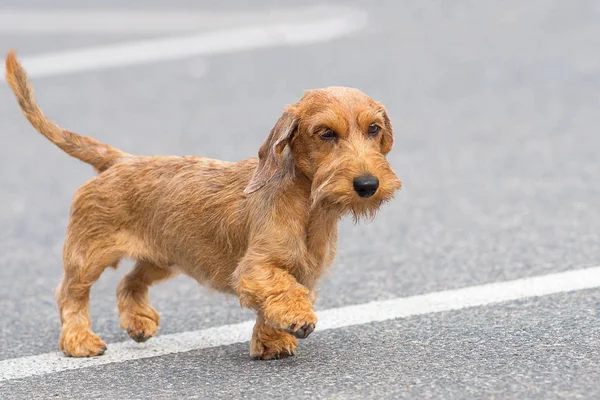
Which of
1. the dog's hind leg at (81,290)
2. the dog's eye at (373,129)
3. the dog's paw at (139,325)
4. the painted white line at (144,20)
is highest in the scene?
the dog's eye at (373,129)

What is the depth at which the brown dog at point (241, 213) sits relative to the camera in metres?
4.93

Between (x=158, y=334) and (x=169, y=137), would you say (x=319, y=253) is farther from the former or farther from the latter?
(x=169, y=137)

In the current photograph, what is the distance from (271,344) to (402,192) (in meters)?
4.21

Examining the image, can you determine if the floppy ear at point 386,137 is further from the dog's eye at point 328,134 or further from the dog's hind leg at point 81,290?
the dog's hind leg at point 81,290

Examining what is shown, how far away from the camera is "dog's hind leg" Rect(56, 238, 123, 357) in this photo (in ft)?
18.8

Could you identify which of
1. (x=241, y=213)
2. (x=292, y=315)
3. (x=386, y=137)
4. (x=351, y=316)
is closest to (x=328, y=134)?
(x=386, y=137)

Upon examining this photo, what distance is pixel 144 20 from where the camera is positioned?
18.2 meters

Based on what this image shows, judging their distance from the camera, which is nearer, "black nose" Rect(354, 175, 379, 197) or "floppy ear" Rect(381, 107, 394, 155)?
"black nose" Rect(354, 175, 379, 197)

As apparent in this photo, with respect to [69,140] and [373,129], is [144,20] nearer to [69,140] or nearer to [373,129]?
[69,140]

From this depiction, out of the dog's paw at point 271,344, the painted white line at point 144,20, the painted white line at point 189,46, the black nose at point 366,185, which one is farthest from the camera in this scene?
the painted white line at point 144,20

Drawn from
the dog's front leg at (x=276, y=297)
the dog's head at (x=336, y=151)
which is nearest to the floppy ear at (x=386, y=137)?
the dog's head at (x=336, y=151)

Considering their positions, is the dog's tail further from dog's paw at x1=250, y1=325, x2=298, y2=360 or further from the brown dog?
dog's paw at x1=250, y1=325, x2=298, y2=360

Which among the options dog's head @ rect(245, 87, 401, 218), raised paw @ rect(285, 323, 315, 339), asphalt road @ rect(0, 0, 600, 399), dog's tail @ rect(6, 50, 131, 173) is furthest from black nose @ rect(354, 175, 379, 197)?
dog's tail @ rect(6, 50, 131, 173)

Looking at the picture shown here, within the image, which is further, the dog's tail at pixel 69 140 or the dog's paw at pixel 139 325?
the dog's tail at pixel 69 140
